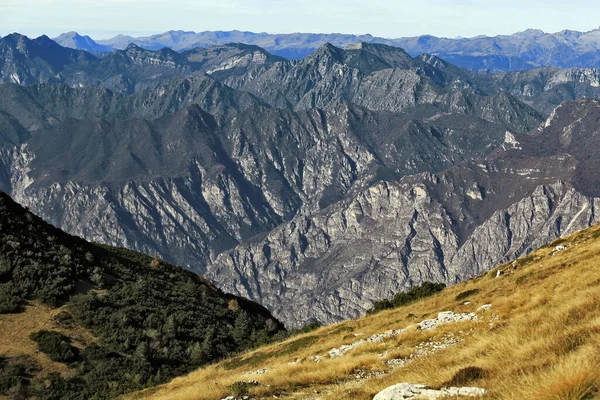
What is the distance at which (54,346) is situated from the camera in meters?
50.1

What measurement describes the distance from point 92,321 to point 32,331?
6.21 metres

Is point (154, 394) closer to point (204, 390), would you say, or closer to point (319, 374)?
point (204, 390)

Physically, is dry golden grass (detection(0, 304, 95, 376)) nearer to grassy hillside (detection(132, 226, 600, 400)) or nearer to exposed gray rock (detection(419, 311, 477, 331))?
grassy hillside (detection(132, 226, 600, 400))

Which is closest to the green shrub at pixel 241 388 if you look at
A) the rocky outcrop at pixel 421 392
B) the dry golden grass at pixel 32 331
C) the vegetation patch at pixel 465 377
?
the rocky outcrop at pixel 421 392

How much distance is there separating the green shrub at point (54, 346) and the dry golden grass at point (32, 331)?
0.39 metres


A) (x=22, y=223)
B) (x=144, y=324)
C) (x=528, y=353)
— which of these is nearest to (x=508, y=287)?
(x=528, y=353)

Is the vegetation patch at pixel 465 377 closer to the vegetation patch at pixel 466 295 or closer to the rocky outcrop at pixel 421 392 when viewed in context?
the rocky outcrop at pixel 421 392

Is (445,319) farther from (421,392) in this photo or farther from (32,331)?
(32,331)

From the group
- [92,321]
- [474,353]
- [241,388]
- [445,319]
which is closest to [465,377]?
[474,353]

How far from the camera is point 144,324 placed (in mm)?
61406

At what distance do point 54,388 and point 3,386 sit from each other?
361 cm

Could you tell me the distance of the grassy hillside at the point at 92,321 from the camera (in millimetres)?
48594

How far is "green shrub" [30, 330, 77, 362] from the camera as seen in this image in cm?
4981

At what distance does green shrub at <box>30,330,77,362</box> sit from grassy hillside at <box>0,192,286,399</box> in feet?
0.26
